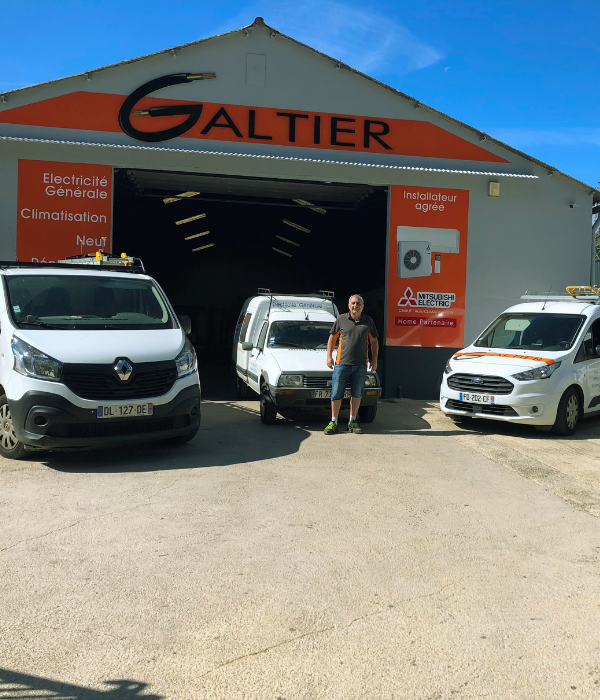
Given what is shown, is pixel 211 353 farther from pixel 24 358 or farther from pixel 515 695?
pixel 515 695

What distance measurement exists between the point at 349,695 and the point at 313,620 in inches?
27.3

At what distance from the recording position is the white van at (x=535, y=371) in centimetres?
901

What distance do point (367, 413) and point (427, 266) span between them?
15.1 feet

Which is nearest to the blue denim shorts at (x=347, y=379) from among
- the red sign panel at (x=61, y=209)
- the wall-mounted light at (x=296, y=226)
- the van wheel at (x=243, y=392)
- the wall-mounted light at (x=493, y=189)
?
the van wheel at (x=243, y=392)

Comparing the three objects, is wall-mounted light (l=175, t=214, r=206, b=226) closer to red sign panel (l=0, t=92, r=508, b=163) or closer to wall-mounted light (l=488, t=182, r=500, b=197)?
red sign panel (l=0, t=92, r=508, b=163)

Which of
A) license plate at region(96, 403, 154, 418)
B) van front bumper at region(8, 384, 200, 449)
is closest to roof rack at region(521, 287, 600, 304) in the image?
van front bumper at region(8, 384, 200, 449)

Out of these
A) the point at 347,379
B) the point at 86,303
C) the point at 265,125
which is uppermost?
the point at 265,125

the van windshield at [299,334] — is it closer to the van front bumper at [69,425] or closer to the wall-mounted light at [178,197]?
the van front bumper at [69,425]

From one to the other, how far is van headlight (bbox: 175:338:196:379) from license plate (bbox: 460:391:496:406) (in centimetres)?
404

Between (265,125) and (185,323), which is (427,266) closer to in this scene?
(265,125)

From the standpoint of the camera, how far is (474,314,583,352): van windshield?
986 cm

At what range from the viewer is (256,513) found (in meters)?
5.23

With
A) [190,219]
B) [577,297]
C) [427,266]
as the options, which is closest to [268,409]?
[427,266]

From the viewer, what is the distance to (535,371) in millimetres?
9062
